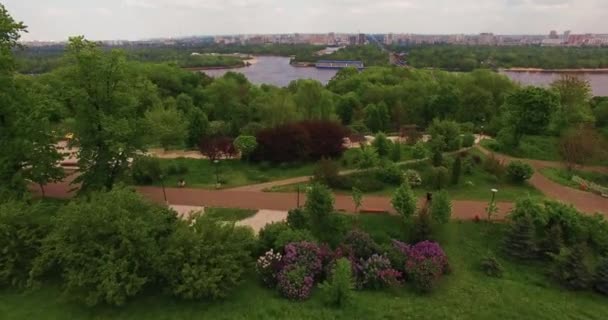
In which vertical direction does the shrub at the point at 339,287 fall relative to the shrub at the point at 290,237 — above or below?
below

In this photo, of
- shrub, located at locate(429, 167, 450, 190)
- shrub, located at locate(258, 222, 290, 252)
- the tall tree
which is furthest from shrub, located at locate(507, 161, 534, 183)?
the tall tree

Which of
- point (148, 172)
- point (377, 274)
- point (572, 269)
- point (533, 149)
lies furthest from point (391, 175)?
point (148, 172)

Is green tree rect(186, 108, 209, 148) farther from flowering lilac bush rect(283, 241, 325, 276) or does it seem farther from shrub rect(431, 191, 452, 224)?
shrub rect(431, 191, 452, 224)

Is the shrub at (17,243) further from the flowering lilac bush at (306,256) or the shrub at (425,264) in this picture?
the shrub at (425,264)

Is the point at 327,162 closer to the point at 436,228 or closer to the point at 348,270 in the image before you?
the point at 436,228

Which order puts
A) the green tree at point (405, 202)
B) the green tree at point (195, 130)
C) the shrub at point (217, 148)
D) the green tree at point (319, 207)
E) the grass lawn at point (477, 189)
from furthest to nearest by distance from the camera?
1. the green tree at point (195, 130)
2. the shrub at point (217, 148)
3. the grass lawn at point (477, 189)
4. the green tree at point (405, 202)
5. the green tree at point (319, 207)

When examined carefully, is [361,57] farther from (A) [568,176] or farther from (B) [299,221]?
(B) [299,221]

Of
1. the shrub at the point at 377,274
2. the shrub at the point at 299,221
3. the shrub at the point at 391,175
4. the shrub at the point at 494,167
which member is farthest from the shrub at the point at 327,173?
the shrub at the point at 494,167
